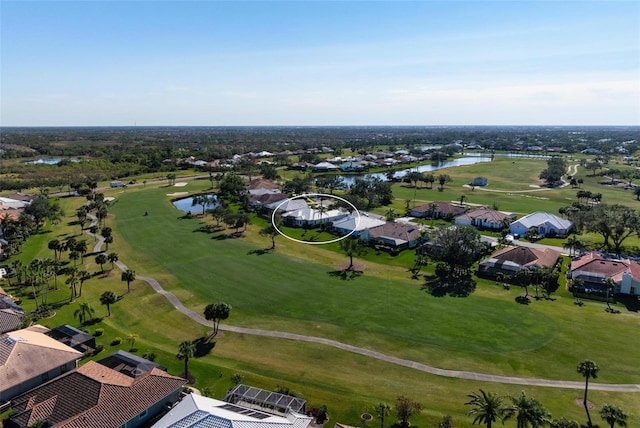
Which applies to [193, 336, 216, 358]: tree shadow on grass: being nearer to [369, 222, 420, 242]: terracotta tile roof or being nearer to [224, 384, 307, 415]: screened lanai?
[224, 384, 307, 415]: screened lanai

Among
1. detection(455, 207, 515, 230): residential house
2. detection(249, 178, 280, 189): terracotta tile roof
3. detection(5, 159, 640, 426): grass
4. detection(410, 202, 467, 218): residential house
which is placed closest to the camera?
detection(5, 159, 640, 426): grass

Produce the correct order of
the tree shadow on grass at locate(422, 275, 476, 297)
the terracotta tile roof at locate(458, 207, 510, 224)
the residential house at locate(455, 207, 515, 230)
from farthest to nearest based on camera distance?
1. the terracotta tile roof at locate(458, 207, 510, 224)
2. the residential house at locate(455, 207, 515, 230)
3. the tree shadow on grass at locate(422, 275, 476, 297)

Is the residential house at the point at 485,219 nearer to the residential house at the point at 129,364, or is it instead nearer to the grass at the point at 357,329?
the grass at the point at 357,329

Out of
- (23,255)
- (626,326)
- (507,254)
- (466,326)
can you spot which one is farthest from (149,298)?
(626,326)

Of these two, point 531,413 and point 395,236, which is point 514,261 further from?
point 531,413

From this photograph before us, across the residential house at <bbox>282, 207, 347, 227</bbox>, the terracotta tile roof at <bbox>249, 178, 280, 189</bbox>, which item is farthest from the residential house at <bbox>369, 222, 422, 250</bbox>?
the terracotta tile roof at <bbox>249, 178, 280, 189</bbox>

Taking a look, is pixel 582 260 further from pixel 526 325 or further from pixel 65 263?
pixel 65 263

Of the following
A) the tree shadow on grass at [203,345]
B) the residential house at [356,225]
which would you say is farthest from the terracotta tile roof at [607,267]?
the tree shadow on grass at [203,345]
